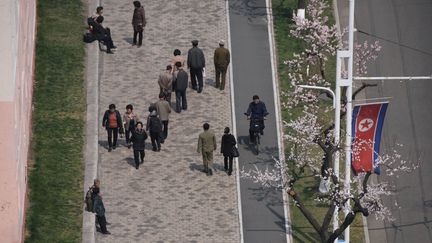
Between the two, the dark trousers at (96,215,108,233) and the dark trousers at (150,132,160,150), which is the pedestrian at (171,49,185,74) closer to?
the dark trousers at (150,132,160,150)

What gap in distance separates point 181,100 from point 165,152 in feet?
8.46

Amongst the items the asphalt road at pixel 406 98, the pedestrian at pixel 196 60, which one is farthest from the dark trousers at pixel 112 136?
the asphalt road at pixel 406 98

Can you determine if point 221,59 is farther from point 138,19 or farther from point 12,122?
point 12,122

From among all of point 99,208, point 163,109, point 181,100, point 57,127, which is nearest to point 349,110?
point 163,109

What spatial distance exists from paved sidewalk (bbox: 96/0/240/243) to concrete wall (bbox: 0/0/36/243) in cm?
318

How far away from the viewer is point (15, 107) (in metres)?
57.2

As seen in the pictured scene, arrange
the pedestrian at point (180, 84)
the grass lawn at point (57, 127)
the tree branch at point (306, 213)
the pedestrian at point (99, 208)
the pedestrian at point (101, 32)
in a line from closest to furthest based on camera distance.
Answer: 1. the tree branch at point (306, 213)
2. the pedestrian at point (99, 208)
3. the grass lawn at point (57, 127)
4. the pedestrian at point (180, 84)
5. the pedestrian at point (101, 32)

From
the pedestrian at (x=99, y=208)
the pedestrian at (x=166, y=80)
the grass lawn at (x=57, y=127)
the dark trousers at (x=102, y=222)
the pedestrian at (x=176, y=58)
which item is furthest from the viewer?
the pedestrian at (x=176, y=58)

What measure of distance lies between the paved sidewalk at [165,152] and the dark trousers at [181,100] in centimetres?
24

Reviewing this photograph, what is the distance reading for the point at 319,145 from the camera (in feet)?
201

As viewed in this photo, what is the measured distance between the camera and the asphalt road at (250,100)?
61656 mm

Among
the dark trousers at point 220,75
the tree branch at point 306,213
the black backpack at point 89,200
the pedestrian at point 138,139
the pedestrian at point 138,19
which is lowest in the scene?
the tree branch at point 306,213

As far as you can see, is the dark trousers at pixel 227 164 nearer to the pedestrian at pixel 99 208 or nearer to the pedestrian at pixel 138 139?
the pedestrian at pixel 138 139

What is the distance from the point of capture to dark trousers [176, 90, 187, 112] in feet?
215
